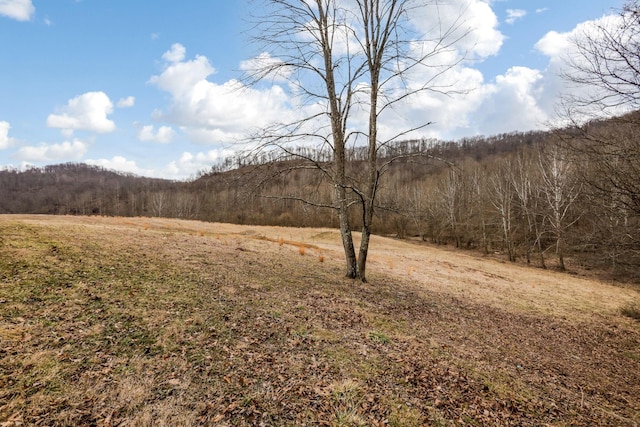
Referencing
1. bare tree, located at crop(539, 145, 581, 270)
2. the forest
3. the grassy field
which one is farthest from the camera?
bare tree, located at crop(539, 145, 581, 270)

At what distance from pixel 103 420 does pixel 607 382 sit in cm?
849

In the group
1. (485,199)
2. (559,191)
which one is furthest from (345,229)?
(485,199)

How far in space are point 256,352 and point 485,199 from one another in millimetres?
43315

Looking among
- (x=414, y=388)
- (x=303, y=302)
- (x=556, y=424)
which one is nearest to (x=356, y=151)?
(x=303, y=302)

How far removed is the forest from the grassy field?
2.74 meters

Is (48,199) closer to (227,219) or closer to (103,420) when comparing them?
(227,219)

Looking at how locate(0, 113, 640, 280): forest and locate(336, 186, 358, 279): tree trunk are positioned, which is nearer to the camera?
locate(0, 113, 640, 280): forest

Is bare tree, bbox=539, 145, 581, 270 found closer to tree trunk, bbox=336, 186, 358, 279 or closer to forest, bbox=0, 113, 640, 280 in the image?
forest, bbox=0, 113, 640, 280

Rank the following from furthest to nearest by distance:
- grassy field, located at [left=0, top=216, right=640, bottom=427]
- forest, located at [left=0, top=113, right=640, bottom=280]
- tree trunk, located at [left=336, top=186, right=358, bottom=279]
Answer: tree trunk, located at [left=336, top=186, right=358, bottom=279], forest, located at [left=0, top=113, right=640, bottom=280], grassy field, located at [left=0, top=216, right=640, bottom=427]

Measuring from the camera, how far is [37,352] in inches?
158

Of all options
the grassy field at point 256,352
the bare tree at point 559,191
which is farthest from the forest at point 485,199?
the grassy field at point 256,352

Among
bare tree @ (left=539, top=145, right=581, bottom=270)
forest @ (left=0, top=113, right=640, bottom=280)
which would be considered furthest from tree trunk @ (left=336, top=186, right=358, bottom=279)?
bare tree @ (left=539, top=145, right=581, bottom=270)

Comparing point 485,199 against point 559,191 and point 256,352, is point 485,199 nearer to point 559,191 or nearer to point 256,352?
point 559,191

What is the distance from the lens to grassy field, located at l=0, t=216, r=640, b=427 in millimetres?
3678
